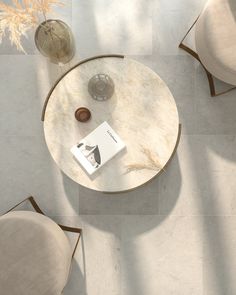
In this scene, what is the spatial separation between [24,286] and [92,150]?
863 millimetres

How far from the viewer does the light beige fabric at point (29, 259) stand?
2.13 m

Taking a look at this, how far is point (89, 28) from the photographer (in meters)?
2.88

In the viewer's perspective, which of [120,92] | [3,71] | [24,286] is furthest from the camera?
[3,71]

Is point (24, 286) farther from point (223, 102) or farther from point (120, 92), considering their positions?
point (223, 102)

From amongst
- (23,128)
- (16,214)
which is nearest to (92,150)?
(16,214)

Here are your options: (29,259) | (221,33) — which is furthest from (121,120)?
(29,259)

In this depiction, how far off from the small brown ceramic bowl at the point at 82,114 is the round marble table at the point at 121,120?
0.12ft

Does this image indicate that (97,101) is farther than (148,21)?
No

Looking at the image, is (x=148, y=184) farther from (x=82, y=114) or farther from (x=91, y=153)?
(x=82, y=114)

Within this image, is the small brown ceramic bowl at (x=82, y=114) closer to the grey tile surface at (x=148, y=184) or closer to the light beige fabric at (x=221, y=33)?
the grey tile surface at (x=148, y=184)

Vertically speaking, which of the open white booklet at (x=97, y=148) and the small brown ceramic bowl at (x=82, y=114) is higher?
the small brown ceramic bowl at (x=82, y=114)

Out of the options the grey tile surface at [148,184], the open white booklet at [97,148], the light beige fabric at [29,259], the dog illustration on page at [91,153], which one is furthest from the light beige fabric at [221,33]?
the light beige fabric at [29,259]

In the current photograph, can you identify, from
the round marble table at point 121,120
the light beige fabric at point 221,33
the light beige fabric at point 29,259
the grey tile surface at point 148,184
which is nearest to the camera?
the light beige fabric at point 29,259

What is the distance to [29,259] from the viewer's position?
2154mm
